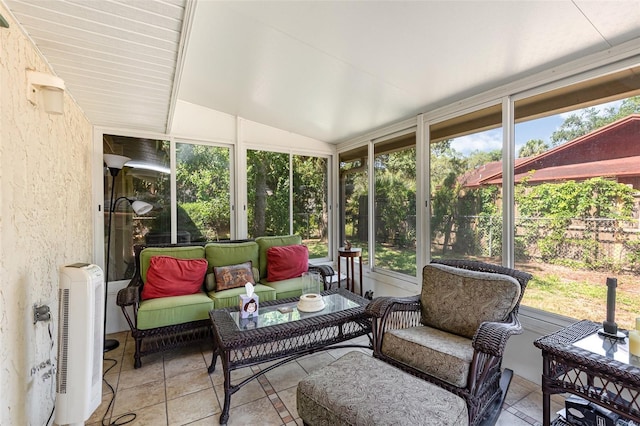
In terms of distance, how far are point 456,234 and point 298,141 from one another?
2653mm

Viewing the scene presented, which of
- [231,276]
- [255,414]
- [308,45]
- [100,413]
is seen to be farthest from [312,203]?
[100,413]

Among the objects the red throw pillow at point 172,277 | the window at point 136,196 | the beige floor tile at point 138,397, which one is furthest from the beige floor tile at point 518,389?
the window at point 136,196

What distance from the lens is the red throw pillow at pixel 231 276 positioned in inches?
121

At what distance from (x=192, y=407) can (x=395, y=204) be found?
297 centimetres

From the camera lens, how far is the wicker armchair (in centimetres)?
164

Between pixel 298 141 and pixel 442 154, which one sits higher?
pixel 298 141

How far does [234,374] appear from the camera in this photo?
7.88ft

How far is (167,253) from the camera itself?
3066 millimetres

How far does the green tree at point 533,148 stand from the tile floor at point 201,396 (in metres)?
1.81

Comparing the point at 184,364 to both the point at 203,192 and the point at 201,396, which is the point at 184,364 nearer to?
the point at 201,396

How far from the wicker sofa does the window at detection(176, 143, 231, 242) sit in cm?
42

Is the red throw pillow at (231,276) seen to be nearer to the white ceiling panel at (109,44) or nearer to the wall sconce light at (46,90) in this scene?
the white ceiling panel at (109,44)

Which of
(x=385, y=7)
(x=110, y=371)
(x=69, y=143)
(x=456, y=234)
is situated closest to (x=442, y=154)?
(x=456, y=234)

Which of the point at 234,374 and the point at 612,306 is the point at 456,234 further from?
the point at 234,374
